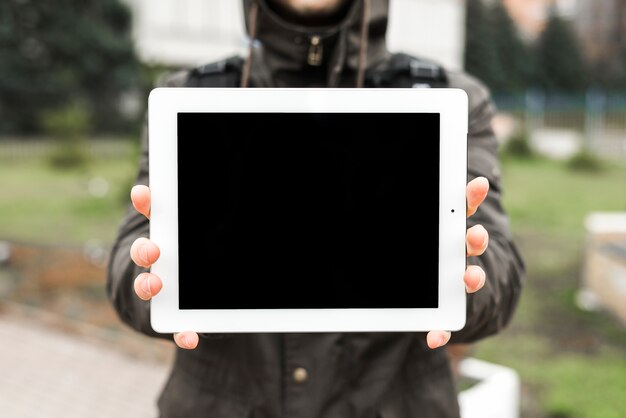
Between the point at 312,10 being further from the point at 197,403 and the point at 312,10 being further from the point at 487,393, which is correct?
the point at 487,393

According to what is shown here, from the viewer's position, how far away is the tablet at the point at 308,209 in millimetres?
1374

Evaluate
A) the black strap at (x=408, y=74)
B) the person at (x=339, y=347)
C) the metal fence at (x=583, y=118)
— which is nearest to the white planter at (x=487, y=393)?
the person at (x=339, y=347)

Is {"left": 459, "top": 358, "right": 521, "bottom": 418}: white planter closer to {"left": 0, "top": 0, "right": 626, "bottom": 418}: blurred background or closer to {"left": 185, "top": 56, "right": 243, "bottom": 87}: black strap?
{"left": 0, "top": 0, "right": 626, "bottom": 418}: blurred background

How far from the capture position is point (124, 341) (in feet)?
19.3

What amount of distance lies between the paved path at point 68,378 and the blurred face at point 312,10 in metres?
3.57

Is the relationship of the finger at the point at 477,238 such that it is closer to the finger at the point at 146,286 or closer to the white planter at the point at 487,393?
the finger at the point at 146,286

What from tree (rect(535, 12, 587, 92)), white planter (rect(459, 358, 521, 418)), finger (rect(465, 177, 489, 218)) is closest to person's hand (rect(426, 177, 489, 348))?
finger (rect(465, 177, 489, 218))

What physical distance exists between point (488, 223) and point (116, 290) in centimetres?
82

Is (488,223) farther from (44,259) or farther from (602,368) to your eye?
(44,259)

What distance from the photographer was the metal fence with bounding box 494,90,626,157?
2225cm

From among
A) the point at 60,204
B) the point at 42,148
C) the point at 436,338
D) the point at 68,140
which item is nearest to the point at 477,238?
the point at 436,338

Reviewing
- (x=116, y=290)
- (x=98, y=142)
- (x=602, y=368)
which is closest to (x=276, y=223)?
(x=116, y=290)

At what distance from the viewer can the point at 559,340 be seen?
571cm

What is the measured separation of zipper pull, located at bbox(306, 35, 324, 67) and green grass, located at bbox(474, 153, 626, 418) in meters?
3.22
